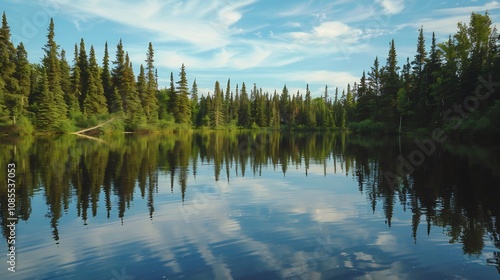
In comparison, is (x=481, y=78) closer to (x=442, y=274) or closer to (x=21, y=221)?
(x=442, y=274)

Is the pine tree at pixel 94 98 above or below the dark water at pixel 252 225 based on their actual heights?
above

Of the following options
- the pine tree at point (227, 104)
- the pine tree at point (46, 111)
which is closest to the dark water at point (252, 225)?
the pine tree at point (46, 111)

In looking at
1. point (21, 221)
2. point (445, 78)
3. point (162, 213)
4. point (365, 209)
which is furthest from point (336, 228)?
point (445, 78)

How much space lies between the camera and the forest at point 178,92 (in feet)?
161

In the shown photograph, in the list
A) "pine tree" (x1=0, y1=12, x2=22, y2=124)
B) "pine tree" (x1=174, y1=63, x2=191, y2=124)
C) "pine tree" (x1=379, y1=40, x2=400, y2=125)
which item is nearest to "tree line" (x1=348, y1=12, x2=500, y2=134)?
"pine tree" (x1=379, y1=40, x2=400, y2=125)

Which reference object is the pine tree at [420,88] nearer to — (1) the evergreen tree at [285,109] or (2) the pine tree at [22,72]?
(2) the pine tree at [22,72]

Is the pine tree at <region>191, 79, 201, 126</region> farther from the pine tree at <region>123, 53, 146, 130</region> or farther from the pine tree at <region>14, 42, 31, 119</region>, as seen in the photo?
the pine tree at <region>14, 42, 31, 119</region>

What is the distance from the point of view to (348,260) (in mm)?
8617

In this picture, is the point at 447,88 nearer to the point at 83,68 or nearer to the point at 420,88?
the point at 420,88

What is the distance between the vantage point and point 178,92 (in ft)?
326

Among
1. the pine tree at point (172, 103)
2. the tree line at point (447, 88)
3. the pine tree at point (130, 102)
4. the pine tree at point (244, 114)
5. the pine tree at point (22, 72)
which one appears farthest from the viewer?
the pine tree at point (244, 114)

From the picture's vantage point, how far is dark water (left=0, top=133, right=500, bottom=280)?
823 cm

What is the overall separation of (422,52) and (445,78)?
13066 mm

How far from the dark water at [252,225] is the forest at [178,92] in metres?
28.2
